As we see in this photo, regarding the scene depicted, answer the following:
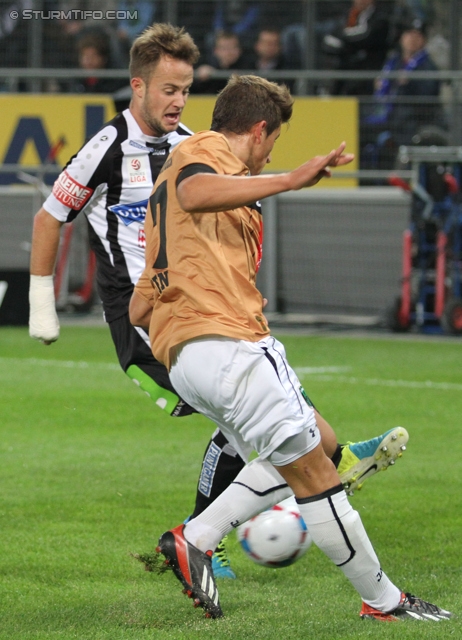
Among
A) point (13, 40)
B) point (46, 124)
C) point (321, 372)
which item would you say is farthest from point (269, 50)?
point (321, 372)

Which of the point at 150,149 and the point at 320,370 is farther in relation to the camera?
the point at 320,370

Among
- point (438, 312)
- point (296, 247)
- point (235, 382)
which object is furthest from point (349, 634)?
point (296, 247)

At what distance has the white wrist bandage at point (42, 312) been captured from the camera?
5531mm

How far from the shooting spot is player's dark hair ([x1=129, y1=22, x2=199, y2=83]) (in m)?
5.35

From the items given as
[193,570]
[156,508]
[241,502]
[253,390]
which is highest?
[253,390]

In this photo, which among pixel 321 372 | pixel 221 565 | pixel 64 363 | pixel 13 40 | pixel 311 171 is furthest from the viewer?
pixel 13 40

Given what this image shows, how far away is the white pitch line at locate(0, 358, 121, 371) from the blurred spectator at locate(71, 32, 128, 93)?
19.0 ft

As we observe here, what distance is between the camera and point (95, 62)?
1723cm

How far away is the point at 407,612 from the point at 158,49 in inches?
108

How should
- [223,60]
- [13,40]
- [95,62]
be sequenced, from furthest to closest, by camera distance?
[13,40]
[95,62]
[223,60]

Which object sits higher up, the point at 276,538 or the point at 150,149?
the point at 150,149

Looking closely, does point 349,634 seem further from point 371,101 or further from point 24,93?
point 24,93

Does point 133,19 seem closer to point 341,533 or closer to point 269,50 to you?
point 269,50

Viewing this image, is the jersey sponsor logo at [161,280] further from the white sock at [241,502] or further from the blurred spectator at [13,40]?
the blurred spectator at [13,40]
